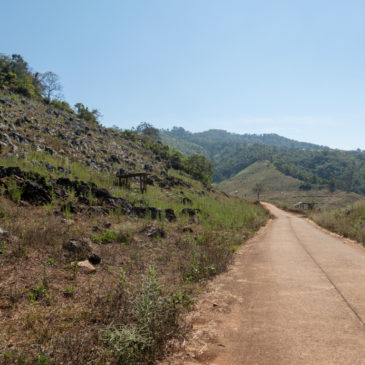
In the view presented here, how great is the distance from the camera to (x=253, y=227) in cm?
1783

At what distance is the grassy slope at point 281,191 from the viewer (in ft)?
320

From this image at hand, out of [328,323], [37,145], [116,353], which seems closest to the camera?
[116,353]

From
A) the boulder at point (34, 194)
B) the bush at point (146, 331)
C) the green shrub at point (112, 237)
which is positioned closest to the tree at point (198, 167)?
the boulder at point (34, 194)

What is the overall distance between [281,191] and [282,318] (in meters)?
125

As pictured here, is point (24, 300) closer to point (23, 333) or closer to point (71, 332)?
point (23, 333)

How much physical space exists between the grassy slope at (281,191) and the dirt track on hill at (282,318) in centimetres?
8024

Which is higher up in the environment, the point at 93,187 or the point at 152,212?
the point at 93,187

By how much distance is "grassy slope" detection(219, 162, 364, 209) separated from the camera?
9756cm

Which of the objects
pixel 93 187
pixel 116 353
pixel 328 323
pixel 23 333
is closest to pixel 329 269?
pixel 328 323

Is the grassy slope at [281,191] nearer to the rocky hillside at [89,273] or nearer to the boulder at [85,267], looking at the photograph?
the rocky hillside at [89,273]

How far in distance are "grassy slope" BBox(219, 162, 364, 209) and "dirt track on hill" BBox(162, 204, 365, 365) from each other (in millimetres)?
80243

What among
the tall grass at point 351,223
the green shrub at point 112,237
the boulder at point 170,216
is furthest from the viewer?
the boulder at point 170,216

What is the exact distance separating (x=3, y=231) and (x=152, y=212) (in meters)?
7.03

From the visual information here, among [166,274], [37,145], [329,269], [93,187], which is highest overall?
[37,145]
